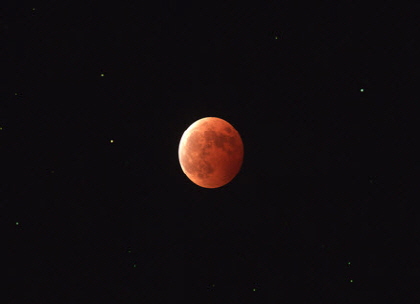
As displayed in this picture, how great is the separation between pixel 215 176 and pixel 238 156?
34 centimetres

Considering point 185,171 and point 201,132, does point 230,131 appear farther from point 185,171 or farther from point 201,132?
point 185,171

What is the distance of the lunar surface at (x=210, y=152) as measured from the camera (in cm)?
389

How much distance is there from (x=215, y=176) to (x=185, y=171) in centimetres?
37

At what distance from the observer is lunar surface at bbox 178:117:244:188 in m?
3.89

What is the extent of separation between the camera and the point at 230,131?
13.4 ft

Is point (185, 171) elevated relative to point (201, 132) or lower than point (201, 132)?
lower

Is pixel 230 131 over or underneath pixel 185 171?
over

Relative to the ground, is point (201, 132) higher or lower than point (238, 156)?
higher

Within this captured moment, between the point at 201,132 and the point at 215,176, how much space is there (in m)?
0.50

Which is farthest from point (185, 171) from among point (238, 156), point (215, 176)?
point (238, 156)

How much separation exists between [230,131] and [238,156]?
0.29 metres

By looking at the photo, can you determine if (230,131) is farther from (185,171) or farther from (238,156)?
(185,171)

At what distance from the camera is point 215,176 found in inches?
156

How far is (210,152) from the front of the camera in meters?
3.88
